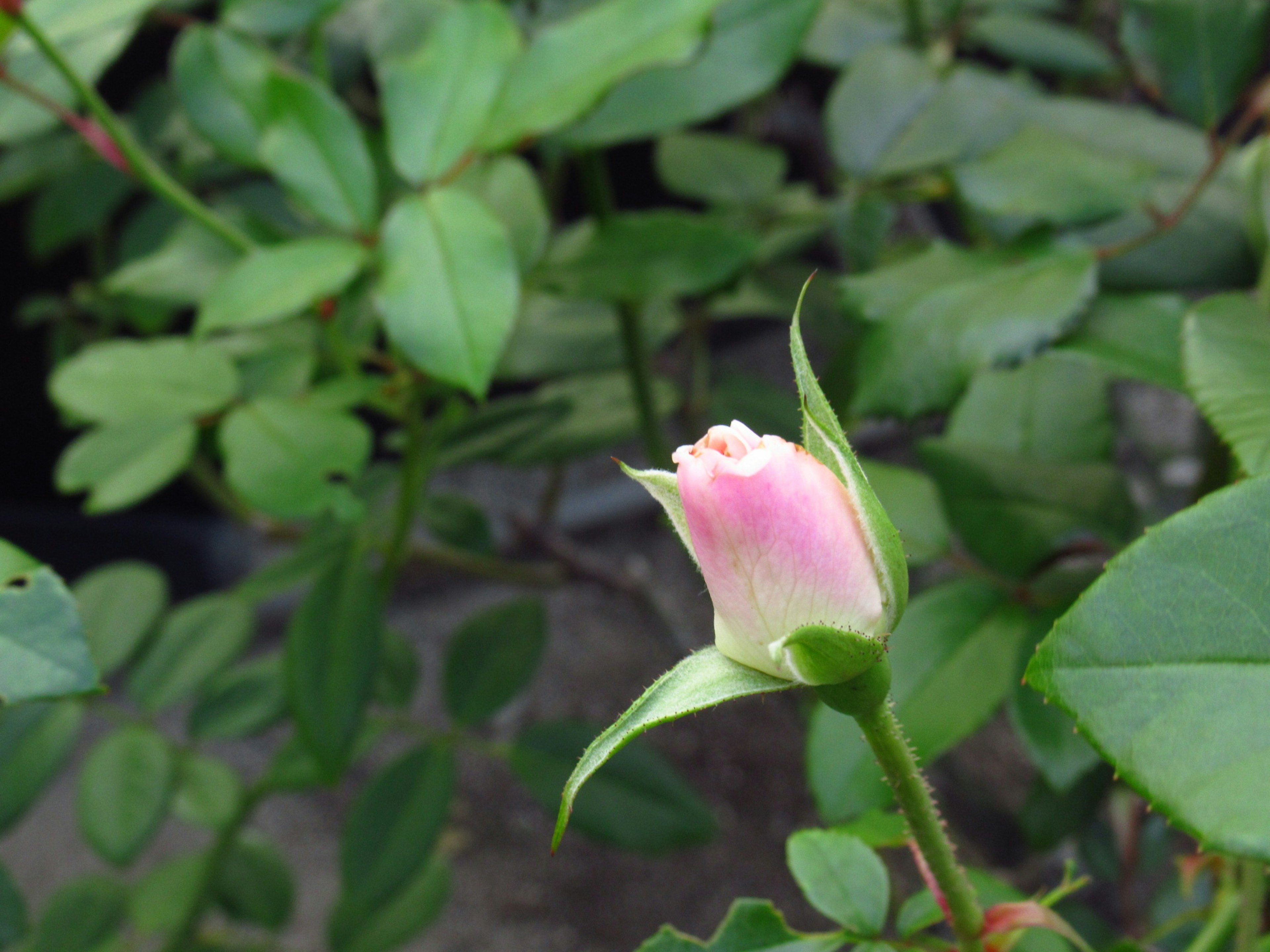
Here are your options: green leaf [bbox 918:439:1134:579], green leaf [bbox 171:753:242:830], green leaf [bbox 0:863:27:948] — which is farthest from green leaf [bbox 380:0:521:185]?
green leaf [bbox 171:753:242:830]

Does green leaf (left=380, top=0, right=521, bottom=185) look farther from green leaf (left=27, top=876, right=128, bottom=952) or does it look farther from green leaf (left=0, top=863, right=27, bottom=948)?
green leaf (left=27, top=876, right=128, bottom=952)

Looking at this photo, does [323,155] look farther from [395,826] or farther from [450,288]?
[395,826]

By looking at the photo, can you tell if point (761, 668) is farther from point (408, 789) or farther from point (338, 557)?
point (408, 789)

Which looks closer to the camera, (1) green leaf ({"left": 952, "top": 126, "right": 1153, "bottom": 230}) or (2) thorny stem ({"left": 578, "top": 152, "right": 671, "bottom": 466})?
(1) green leaf ({"left": 952, "top": 126, "right": 1153, "bottom": 230})

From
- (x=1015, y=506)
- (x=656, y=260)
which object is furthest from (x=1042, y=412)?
(x=656, y=260)

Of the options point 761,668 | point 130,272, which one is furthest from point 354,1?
point 761,668
